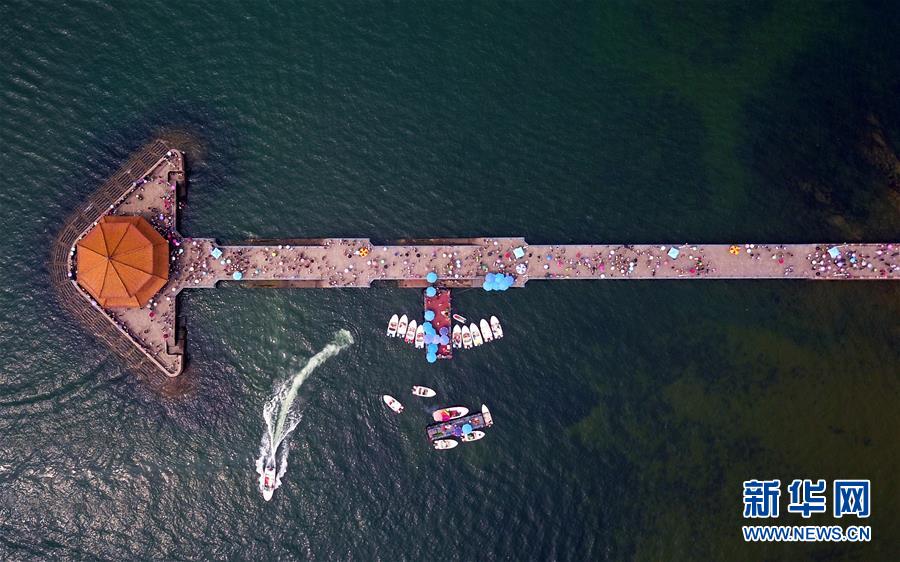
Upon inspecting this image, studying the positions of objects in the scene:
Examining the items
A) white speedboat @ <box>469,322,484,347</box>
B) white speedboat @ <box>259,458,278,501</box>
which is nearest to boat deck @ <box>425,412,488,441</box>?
white speedboat @ <box>469,322,484,347</box>

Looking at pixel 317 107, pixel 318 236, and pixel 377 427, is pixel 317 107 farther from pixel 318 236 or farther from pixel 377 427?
pixel 377 427

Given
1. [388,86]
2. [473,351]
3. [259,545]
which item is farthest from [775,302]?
[259,545]

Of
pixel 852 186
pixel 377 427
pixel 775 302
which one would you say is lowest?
pixel 377 427

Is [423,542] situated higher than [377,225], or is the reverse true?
[377,225]

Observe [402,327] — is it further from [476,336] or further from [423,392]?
[476,336]

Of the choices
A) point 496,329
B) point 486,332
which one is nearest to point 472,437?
point 486,332
